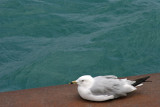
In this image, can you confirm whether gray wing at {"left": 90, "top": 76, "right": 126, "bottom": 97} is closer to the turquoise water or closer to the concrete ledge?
the concrete ledge

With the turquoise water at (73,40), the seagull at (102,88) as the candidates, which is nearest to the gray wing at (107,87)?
the seagull at (102,88)

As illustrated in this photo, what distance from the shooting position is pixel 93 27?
6477 mm

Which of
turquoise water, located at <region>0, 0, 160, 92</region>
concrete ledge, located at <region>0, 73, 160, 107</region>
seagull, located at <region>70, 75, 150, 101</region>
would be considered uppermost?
seagull, located at <region>70, 75, 150, 101</region>

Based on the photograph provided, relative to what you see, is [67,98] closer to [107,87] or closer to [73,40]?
[107,87]

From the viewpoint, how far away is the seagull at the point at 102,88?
90.0 inches

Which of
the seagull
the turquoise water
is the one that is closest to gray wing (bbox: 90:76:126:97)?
the seagull

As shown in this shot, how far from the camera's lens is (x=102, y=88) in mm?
2281

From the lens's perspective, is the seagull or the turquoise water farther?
the turquoise water

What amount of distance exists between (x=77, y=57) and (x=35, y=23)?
1.68 m

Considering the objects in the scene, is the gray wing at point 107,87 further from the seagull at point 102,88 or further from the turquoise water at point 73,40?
the turquoise water at point 73,40

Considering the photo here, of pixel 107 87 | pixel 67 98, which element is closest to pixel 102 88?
pixel 107 87

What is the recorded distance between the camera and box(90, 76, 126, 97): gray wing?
229 cm

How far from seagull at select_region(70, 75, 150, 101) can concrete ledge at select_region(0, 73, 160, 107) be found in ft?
0.19

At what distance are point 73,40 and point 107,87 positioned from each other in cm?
383
